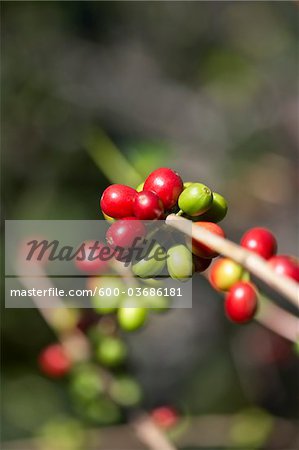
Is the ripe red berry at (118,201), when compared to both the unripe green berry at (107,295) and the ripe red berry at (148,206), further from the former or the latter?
the unripe green berry at (107,295)

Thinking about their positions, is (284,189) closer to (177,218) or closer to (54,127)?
(54,127)

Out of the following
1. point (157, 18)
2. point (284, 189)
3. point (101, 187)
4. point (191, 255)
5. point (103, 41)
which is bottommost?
point (191, 255)

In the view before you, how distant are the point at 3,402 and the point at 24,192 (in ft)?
3.57

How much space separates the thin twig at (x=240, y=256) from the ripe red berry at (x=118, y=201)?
3.3 inches

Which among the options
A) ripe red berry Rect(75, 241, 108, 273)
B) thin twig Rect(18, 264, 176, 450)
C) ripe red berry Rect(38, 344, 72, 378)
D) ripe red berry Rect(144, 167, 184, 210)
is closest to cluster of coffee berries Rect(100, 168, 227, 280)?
ripe red berry Rect(144, 167, 184, 210)

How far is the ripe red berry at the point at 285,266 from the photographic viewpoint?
1.24 metres

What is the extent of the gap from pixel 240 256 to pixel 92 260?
23.3 inches

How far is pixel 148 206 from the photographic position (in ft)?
3.37

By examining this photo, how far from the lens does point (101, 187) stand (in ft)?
10.5

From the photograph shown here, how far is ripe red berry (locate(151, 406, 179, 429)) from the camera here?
2003 mm

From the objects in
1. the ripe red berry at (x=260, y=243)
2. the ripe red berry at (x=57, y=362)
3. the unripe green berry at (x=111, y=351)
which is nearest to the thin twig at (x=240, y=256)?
the ripe red berry at (x=260, y=243)

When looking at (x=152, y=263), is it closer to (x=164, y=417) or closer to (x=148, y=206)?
(x=148, y=206)

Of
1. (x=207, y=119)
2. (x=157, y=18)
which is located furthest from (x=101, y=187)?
(x=157, y=18)

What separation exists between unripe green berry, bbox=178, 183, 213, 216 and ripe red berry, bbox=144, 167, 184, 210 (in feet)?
0.09
